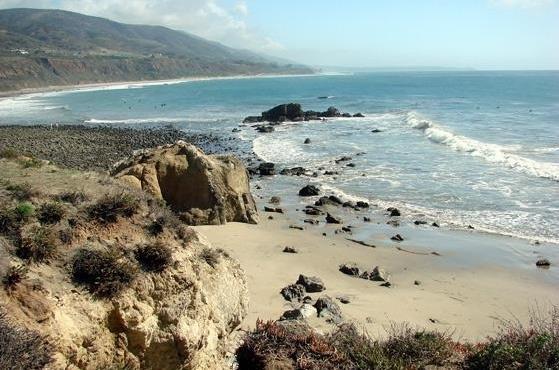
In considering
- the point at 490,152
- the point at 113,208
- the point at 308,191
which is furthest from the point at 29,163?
the point at 490,152

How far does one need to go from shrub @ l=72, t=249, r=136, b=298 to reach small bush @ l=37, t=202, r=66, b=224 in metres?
0.75

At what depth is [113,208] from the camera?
315 inches

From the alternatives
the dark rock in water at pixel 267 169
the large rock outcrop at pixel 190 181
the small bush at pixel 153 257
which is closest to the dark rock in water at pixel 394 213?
the large rock outcrop at pixel 190 181

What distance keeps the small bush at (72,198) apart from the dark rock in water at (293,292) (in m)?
6.41

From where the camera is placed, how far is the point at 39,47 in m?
184

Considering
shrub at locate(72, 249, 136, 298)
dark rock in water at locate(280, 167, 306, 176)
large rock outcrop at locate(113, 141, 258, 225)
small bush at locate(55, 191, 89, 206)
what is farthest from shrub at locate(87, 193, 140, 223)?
dark rock in water at locate(280, 167, 306, 176)

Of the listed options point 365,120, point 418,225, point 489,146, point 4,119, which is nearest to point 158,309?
point 418,225

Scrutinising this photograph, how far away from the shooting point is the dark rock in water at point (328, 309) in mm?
11906

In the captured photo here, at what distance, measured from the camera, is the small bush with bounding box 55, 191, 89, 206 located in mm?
8023

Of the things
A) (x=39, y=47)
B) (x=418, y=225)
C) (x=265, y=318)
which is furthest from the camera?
(x=39, y=47)

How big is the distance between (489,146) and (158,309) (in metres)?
36.8

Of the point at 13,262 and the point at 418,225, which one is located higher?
the point at 13,262

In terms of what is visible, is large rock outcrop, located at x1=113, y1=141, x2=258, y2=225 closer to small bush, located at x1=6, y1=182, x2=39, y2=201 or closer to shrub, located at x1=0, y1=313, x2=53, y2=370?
small bush, located at x1=6, y1=182, x2=39, y2=201

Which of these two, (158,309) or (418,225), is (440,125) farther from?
(158,309)
